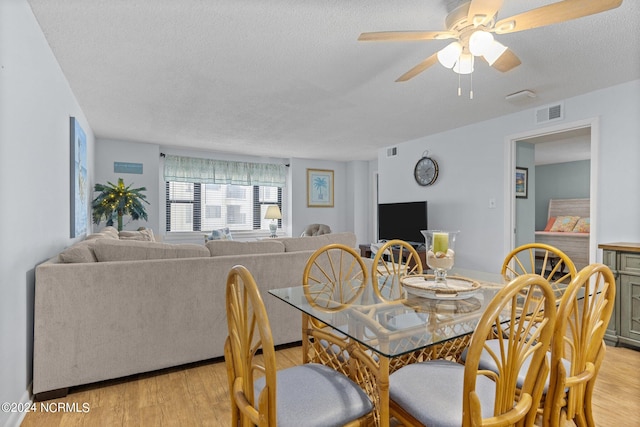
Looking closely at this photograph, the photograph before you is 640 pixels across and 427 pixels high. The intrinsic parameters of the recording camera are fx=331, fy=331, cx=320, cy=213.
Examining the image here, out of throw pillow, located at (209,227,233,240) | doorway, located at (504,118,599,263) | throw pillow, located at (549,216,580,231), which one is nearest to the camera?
doorway, located at (504,118,599,263)

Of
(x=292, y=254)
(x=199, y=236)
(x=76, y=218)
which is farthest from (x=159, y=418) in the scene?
(x=199, y=236)

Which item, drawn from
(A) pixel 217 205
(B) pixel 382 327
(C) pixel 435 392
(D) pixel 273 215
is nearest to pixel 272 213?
(D) pixel 273 215

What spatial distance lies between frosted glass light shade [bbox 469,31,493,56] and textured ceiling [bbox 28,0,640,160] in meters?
0.30

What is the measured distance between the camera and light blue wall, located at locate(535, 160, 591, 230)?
7074 millimetres

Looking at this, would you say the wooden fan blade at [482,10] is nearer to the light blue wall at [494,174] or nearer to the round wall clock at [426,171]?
the light blue wall at [494,174]

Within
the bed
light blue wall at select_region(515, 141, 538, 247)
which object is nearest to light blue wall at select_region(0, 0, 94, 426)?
light blue wall at select_region(515, 141, 538, 247)

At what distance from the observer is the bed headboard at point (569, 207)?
267 inches

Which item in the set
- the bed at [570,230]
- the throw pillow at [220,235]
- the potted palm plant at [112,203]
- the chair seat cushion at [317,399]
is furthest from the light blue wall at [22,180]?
the bed at [570,230]

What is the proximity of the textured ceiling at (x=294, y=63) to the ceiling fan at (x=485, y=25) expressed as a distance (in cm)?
22

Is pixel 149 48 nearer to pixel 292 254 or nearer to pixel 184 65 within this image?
pixel 184 65

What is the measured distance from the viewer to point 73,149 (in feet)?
9.76

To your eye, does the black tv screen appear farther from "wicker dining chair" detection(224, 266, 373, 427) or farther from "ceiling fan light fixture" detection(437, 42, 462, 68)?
"wicker dining chair" detection(224, 266, 373, 427)

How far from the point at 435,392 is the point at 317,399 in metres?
0.41

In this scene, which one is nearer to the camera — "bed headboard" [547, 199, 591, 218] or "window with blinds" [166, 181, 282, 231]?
"window with blinds" [166, 181, 282, 231]
